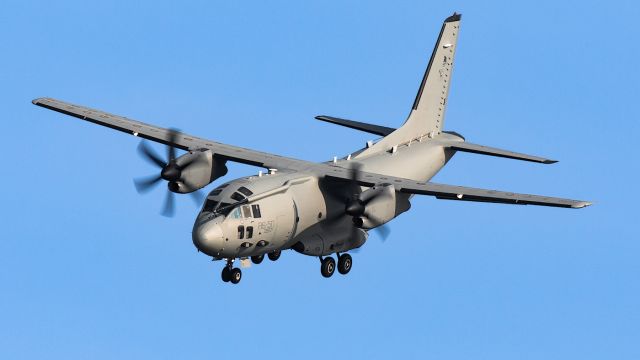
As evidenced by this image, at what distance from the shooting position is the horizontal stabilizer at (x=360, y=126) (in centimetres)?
5750

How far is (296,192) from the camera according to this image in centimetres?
4725

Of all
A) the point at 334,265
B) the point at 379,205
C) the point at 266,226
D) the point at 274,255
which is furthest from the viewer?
the point at 334,265

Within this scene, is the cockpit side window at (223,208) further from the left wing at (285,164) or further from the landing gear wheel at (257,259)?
the left wing at (285,164)

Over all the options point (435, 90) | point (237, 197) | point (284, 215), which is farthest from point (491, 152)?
point (237, 197)

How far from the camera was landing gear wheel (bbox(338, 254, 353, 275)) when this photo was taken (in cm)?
4988

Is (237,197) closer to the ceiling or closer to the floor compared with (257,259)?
closer to the ceiling

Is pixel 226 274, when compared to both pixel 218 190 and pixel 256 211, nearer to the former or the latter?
pixel 256 211

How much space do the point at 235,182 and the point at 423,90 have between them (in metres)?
13.9

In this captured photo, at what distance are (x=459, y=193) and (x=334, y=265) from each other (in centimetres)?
598

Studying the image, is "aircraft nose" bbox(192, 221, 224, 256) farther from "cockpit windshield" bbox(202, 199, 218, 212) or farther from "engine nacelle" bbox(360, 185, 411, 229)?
"engine nacelle" bbox(360, 185, 411, 229)

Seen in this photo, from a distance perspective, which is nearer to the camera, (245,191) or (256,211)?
(256,211)

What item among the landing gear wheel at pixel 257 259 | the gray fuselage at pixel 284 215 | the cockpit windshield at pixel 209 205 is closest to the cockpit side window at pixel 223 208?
the gray fuselage at pixel 284 215

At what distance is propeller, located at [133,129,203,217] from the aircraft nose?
3678 millimetres

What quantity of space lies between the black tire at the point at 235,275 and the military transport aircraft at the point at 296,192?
36mm
